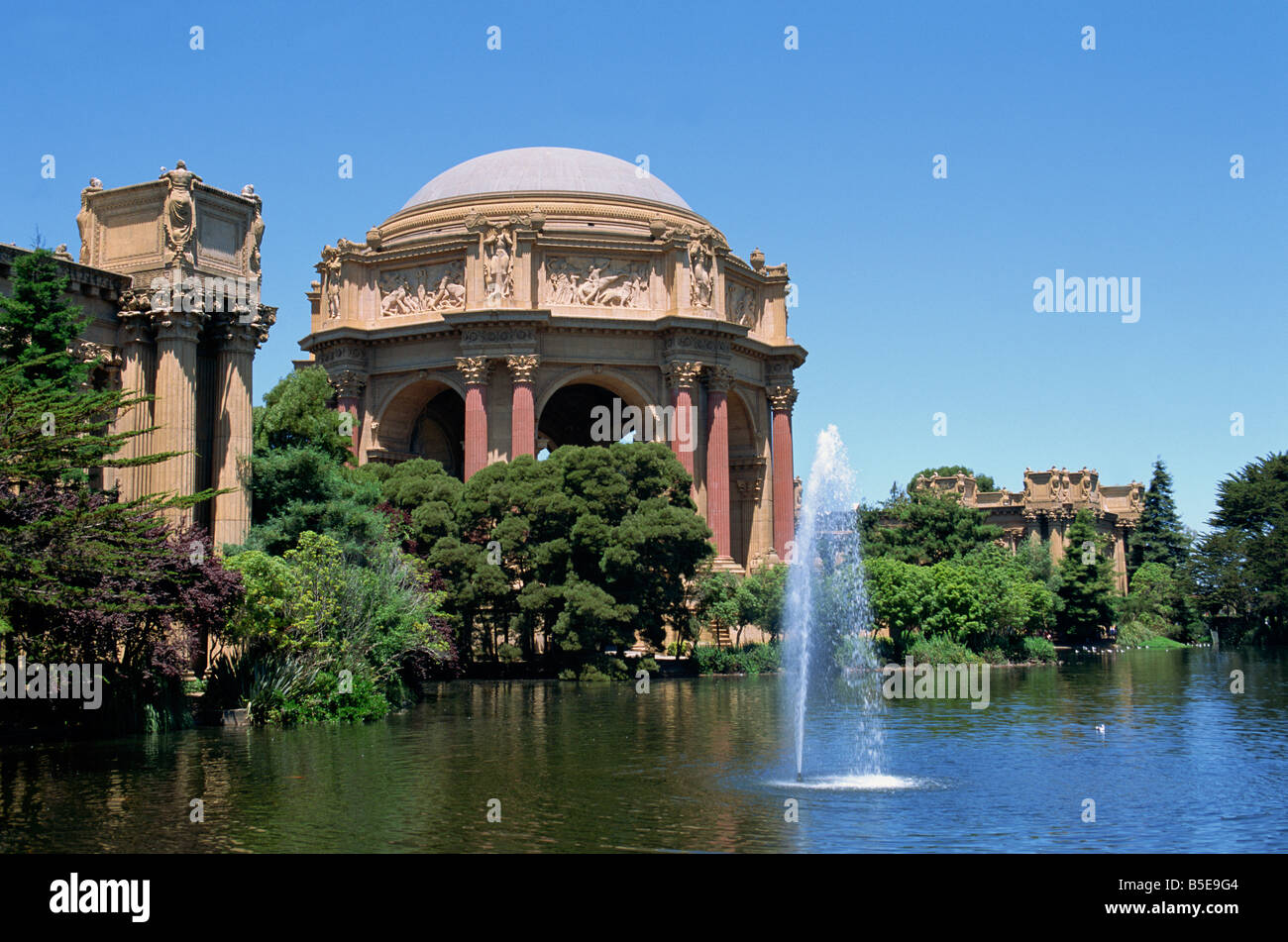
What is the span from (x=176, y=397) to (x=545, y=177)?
35.1m

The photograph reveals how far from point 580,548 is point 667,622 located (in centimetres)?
515

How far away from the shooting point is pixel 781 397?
62.6 m

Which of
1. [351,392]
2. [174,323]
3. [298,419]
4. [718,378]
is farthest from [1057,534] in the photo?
[174,323]

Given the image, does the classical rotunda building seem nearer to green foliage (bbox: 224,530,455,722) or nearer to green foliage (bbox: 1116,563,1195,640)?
green foliage (bbox: 224,530,455,722)

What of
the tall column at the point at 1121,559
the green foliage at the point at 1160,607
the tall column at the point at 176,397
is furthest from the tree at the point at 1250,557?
the tall column at the point at 176,397

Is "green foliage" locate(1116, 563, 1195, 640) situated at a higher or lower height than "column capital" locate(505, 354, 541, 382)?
lower

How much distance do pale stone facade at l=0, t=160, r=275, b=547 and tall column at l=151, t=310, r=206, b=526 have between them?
0.03 meters

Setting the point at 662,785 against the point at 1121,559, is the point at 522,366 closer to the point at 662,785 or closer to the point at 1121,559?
the point at 662,785

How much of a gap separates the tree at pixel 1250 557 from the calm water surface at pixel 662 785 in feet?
→ 160

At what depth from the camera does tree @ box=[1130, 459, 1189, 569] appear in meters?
93.8

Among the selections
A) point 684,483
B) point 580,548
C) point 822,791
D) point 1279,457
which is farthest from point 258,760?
point 1279,457

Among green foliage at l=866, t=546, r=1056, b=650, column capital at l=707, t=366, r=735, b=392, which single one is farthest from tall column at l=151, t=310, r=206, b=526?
column capital at l=707, t=366, r=735, b=392

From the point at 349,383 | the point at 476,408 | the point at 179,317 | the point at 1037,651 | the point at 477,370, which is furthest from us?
the point at 349,383
